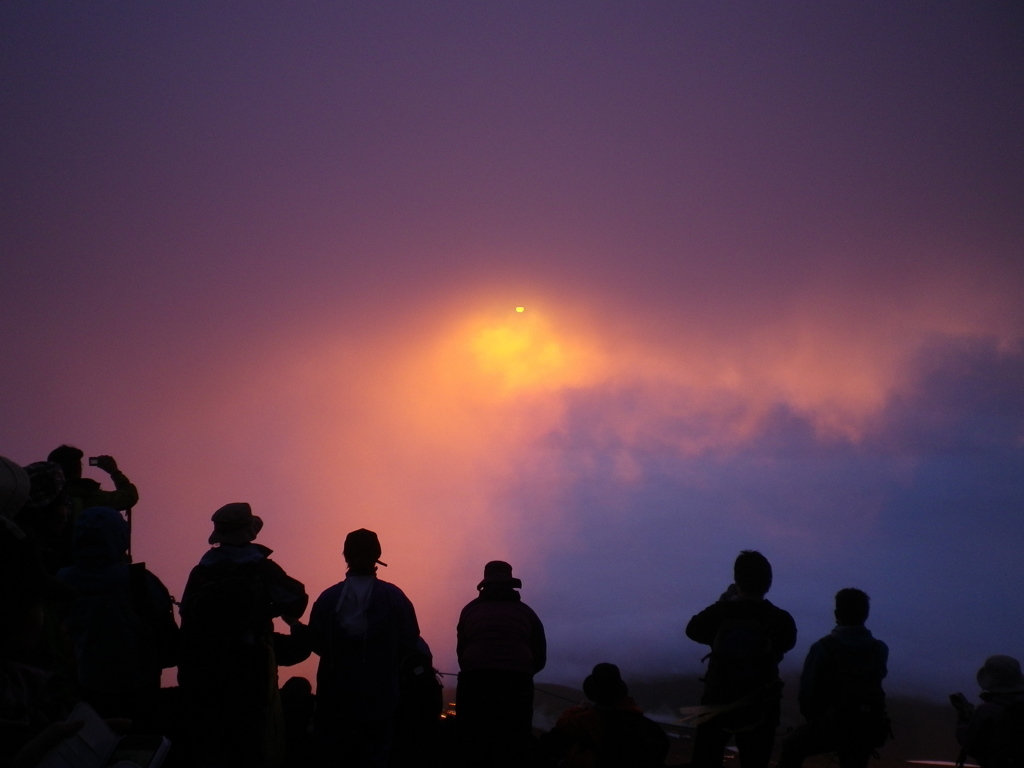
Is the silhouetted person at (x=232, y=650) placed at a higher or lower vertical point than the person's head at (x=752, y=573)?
lower

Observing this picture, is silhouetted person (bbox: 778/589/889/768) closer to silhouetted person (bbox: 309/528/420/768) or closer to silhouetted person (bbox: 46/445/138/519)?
silhouetted person (bbox: 309/528/420/768)

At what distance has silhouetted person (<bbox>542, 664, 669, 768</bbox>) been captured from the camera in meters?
7.25

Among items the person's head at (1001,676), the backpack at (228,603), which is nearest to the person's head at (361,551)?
the backpack at (228,603)

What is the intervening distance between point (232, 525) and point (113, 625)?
1.12 meters

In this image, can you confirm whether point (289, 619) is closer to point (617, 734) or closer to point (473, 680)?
point (473, 680)

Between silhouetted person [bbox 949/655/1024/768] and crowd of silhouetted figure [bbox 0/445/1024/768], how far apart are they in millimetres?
15

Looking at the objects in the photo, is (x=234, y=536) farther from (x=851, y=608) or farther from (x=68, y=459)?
(x=851, y=608)

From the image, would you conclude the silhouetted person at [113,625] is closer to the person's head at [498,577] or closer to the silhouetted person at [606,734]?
the person's head at [498,577]

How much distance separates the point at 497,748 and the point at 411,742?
122 centimetres

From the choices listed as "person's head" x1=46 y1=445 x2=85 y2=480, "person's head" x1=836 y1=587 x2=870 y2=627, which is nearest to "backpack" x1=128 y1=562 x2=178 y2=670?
"person's head" x1=46 y1=445 x2=85 y2=480

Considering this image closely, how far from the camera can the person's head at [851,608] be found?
719 centimetres

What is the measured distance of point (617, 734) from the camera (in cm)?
734

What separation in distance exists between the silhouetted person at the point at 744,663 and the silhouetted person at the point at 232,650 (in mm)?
3517

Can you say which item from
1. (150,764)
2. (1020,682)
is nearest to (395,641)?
(150,764)
